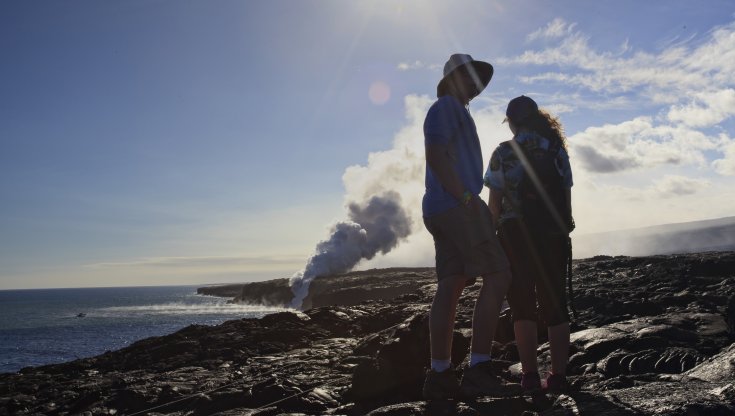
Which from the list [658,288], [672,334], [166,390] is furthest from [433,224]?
[658,288]

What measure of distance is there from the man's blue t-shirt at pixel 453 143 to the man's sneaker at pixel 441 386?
1.15 metres

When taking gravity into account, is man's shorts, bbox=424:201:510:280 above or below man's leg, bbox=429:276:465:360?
above

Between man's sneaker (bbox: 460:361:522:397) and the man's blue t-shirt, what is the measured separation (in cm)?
115

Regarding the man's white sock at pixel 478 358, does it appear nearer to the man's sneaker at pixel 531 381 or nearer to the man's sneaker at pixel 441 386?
the man's sneaker at pixel 441 386

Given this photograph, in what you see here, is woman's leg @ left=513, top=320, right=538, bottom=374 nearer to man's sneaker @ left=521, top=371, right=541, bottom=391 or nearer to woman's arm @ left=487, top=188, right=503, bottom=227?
man's sneaker @ left=521, top=371, right=541, bottom=391

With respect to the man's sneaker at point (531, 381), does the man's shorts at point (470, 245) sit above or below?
above

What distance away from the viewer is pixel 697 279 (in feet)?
42.3

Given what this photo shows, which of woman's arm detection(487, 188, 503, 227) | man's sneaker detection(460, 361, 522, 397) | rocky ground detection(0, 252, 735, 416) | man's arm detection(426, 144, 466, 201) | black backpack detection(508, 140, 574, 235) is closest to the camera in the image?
rocky ground detection(0, 252, 735, 416)

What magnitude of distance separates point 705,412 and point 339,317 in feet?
30.2

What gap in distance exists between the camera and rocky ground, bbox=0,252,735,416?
3150mm

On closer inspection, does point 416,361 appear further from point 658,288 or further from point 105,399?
point 658,288

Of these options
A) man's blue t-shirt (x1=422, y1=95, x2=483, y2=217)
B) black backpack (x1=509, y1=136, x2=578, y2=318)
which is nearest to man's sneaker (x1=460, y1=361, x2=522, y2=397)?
black backpack (x1=509, y1=136, x2=578, y2=318)

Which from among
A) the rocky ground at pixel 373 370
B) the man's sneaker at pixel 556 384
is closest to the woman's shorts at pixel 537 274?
the man's sneaker at pixel 556 384

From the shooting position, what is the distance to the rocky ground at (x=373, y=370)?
10.3 ft
